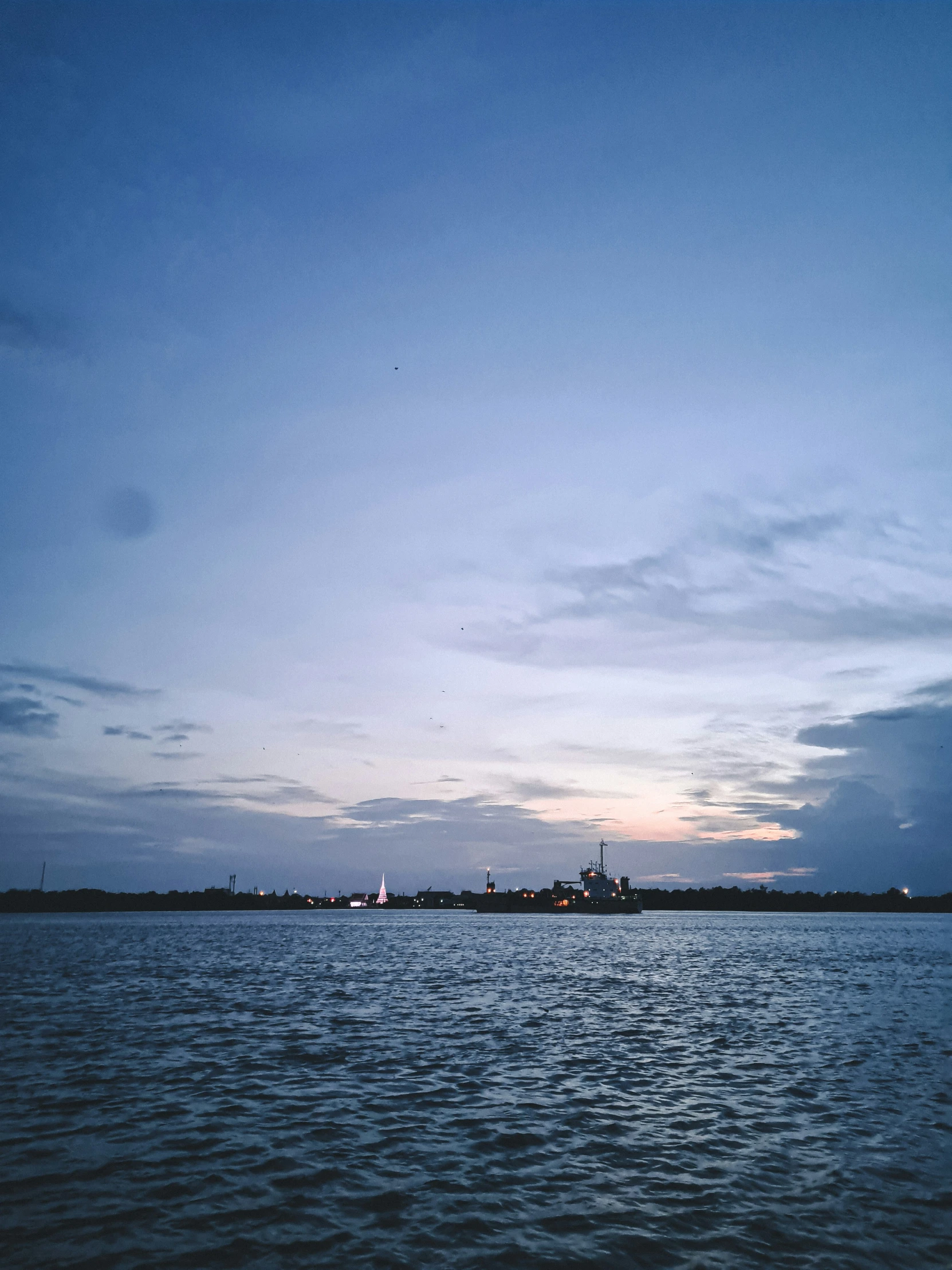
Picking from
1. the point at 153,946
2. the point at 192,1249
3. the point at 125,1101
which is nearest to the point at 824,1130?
the point at 192,1249

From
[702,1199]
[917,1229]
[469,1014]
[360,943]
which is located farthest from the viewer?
[360,943]

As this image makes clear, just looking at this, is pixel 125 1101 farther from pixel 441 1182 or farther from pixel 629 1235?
pixel 629 1235

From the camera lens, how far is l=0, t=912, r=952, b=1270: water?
38.8 ft

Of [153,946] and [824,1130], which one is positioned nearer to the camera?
[824,1130]

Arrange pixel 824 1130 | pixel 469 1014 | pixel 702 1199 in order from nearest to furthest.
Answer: pixel 702 1199 < pixel 824 1130 < pixel 469 1014

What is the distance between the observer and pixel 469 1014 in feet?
112

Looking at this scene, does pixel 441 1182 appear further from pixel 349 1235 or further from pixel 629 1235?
pixel 629 1235

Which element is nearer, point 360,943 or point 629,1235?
point 629,1235

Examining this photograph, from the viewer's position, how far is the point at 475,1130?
17.3 m

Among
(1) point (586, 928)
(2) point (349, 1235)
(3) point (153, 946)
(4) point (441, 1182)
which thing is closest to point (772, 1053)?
(4) point (441, 1182)

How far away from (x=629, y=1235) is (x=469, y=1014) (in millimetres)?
23566

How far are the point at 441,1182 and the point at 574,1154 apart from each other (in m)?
3.09

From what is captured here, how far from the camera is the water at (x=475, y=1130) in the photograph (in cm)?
1183

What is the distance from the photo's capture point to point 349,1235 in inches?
472
